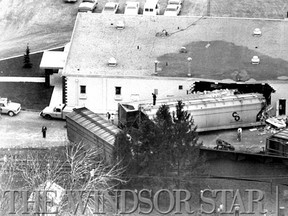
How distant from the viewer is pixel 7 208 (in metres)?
87.1

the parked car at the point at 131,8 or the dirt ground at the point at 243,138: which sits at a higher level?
the parked car at the point at 131,8

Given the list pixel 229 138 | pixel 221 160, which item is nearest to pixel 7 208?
pixel 221 160

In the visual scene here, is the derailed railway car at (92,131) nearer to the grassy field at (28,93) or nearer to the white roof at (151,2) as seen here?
the grassy field at (28,93)

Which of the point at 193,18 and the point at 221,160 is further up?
the point at 193,18

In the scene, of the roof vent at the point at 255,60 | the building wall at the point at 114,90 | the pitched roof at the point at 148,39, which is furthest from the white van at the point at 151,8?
the building wall at the point at 114,90

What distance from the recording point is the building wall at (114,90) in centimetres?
11406

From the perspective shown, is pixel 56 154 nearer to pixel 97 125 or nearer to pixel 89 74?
pixel 97 125

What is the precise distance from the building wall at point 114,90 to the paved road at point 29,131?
3.03m

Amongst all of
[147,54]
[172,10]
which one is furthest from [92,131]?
[172,10]

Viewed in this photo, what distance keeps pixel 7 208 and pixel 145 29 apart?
3788 cm

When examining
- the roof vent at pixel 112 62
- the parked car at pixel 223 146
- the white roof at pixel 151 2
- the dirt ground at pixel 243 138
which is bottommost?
the parked car at pixel 223 146

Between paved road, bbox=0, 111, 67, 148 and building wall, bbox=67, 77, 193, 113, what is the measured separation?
3029mm

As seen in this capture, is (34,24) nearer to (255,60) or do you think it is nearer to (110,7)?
(110,7)

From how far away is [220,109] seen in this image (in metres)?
109
